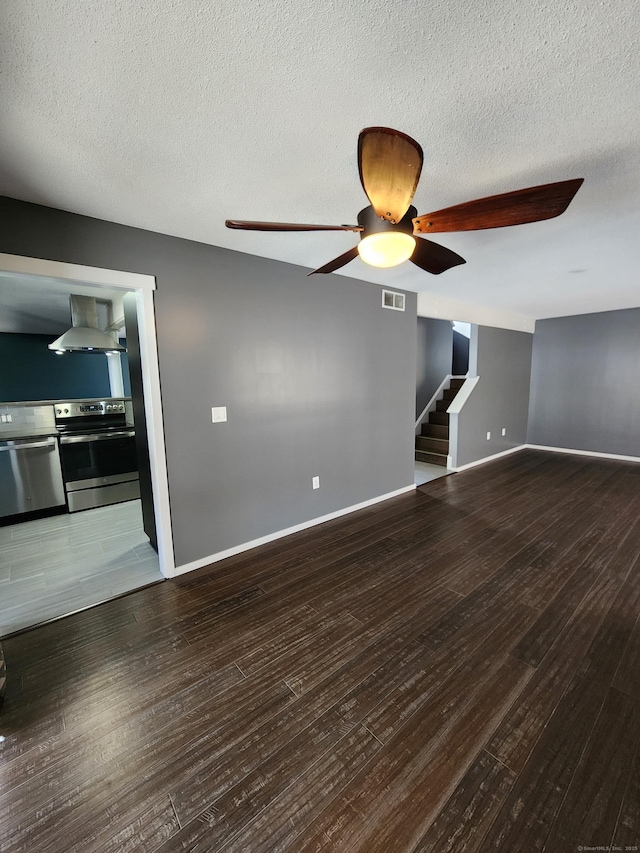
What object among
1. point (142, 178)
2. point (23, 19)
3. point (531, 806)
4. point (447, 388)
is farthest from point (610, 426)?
point (23, 19)

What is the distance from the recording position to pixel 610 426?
5.67m

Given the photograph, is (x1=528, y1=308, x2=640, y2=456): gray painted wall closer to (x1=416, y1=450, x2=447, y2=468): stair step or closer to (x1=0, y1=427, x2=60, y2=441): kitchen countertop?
(x1=416, y1=450, x2=447, y2=468): stair step

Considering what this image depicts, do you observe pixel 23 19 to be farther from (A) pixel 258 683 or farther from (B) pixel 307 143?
(A) pixel 258 683

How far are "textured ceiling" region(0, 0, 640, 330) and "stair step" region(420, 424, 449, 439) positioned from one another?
3960 mm

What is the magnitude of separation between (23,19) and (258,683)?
98.1 inches

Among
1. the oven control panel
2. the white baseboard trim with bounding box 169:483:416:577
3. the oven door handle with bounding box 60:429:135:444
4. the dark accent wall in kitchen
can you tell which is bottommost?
the white baseboard trim with bounding box 169:483:416:577

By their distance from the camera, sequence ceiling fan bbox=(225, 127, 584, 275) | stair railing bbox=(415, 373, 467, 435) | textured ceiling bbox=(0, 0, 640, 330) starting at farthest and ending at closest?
stair railing bbox=(415, 373, 467, 435)
ceiling fan bbox=(225, 127, 584, 275)
textured ceiling bbox=(0, 0, 640, 330)

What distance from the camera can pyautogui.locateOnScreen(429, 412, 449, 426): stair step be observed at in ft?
19.7

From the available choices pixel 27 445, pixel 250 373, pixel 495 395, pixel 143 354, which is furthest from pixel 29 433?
pixel 495 395

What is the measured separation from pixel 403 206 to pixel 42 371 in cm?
632

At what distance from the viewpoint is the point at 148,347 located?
233 cm

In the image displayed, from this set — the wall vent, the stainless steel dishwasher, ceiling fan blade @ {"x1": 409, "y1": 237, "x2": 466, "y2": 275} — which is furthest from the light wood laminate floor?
the wall vent

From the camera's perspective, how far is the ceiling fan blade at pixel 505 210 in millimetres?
1203

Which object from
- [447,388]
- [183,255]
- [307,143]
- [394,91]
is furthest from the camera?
[447,388]
